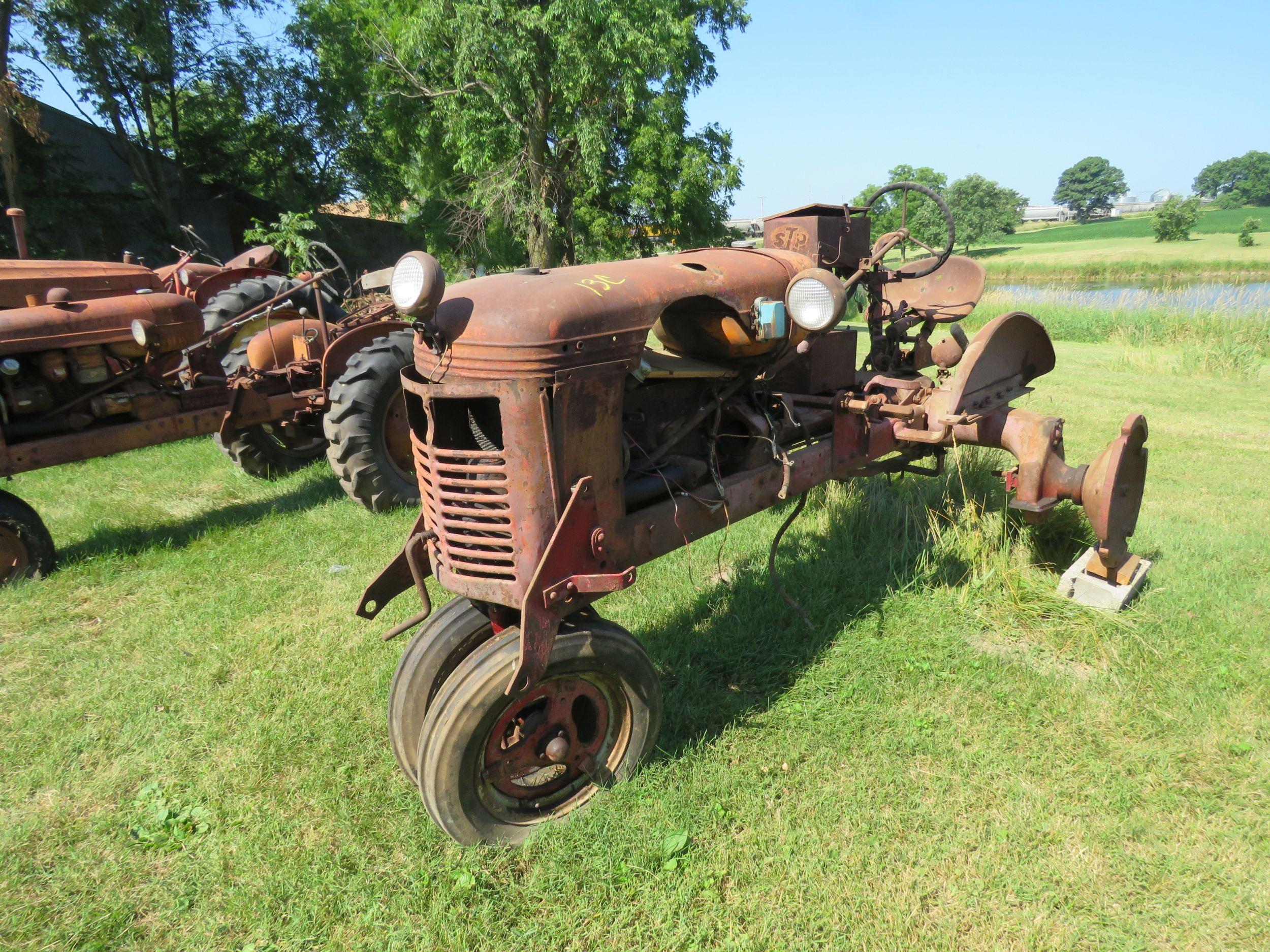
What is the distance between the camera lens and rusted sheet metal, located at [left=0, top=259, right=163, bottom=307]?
203 inches

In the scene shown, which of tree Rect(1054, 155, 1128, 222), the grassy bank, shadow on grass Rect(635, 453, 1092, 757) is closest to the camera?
shadow on grass Rect(635, 453, 1092, 757)

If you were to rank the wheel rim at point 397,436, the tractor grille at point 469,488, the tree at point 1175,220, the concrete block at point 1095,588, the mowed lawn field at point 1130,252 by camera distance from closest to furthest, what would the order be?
the tractor grille at point 469,488
the concrete block at point 1095,588
the wheel rim at point 397,436
the mowed lawn field at point 1130,252
the tree at point 1175,220

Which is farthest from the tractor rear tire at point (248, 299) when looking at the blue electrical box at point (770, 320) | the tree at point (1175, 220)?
the tree at point (1175, 220)

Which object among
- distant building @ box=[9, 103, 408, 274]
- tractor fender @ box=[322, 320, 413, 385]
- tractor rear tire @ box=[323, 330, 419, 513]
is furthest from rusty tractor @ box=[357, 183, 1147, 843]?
distant building @ box=[9, 103, 408, 274]

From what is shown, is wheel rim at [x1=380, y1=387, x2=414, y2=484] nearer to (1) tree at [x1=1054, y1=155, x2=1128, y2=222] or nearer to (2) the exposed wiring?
(2) the exposed wiring

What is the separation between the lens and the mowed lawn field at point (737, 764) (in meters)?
2.21

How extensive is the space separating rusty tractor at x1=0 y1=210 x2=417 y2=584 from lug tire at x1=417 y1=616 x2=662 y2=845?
11.0ft

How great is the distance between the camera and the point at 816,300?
8.93ft

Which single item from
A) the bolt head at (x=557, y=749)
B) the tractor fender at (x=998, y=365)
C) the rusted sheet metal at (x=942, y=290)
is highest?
the rusted sheet metal at (x=942, y=290)

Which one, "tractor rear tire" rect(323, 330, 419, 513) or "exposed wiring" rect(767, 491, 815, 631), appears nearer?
"exposed wiring" rect(767, 491, 815, 631)

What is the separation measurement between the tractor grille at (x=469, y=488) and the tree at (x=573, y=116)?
14.6 m

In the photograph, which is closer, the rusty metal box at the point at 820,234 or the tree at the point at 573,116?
the rusty metal box at the point at 820,234

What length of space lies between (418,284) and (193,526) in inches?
164

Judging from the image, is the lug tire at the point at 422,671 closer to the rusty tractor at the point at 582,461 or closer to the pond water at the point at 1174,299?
the rusty tractor at the point at 582,461
